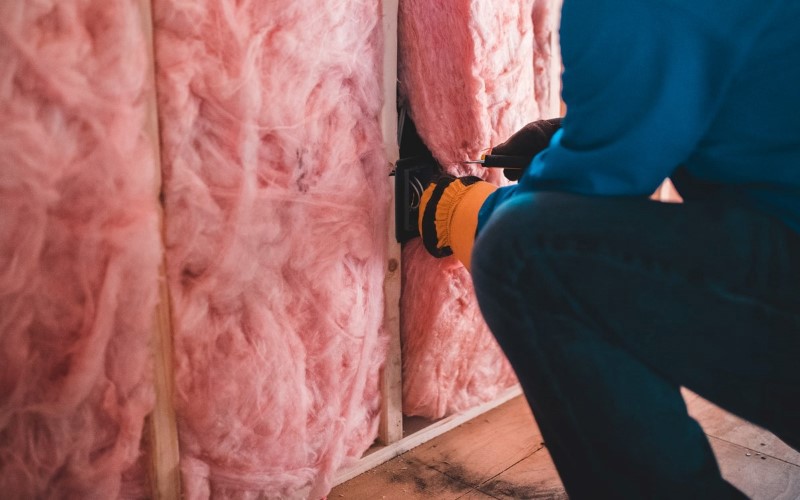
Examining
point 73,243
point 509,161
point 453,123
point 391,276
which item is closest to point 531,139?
point 509,161

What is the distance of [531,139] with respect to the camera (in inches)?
43.4

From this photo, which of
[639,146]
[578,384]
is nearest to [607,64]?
[639,146]

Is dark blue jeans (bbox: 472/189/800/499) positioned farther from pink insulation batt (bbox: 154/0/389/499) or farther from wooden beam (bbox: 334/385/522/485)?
wooden beam (bbox: 334/385/522/485)

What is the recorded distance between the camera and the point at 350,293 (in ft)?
3.59

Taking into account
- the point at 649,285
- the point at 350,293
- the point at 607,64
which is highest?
the point at 607,64

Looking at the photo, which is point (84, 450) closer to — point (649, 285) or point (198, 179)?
point (198, 179)

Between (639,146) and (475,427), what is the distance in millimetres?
896

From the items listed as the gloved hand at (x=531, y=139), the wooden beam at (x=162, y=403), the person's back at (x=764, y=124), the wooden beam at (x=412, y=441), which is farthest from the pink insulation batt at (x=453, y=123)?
the person's back at (x=764, y=124)

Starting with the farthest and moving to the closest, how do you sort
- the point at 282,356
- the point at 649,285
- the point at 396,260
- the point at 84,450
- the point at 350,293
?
the point at 396,260, the point at 350,293, the point at 282,356, the point at 84,450, the point at 649,285

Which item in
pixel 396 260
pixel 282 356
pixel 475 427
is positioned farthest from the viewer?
pixel 475 427

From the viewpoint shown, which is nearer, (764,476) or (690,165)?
(690,165)

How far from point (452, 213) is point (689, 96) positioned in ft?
1.81

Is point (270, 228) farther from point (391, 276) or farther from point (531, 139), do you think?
point (531, 139)

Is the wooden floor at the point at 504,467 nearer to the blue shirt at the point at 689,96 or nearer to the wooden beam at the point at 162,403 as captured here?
the wooden beam at the point at 162,403
